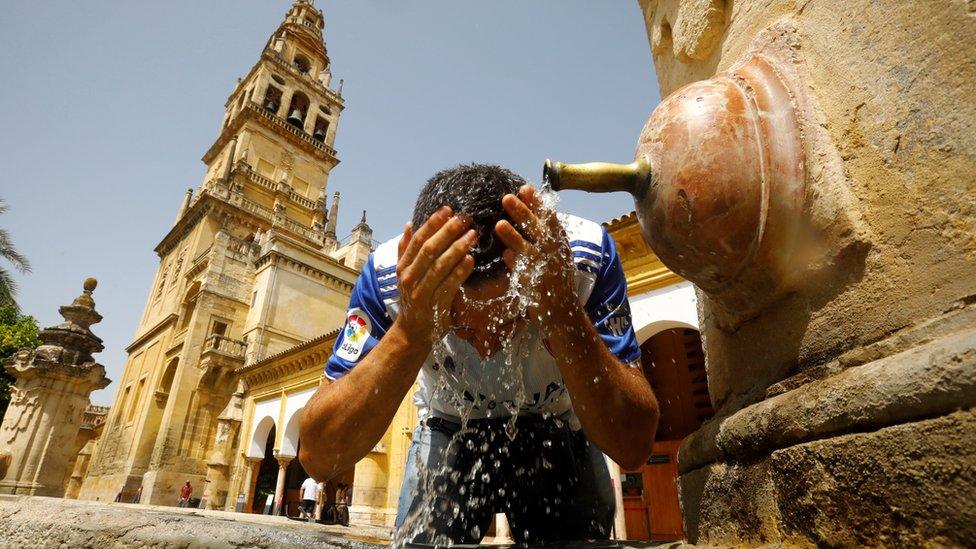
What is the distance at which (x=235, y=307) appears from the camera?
2181cm

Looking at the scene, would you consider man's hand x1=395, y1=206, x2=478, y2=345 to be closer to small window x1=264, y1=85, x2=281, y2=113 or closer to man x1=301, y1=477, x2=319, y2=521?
man x1=301, y1=477, x2=319, y2=521

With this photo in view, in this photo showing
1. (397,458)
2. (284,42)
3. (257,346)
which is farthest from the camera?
→ (284,42)

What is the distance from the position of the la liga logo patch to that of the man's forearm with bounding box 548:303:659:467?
82 cm

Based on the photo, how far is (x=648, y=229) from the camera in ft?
4.20

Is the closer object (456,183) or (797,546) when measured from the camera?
(797,546)

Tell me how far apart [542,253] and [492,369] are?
2.16 ft

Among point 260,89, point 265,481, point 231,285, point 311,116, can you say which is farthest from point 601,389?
point 311,116

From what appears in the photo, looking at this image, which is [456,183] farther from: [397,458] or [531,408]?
[397,458]

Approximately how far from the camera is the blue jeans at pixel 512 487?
1969mm

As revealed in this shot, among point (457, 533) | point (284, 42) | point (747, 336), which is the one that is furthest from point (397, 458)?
point (284, 42)

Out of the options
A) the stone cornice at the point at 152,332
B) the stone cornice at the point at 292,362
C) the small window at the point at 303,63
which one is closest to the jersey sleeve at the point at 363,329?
the stone cornice at the point at 292,362

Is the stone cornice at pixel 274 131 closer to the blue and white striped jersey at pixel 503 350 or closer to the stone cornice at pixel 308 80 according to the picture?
the stone cornice at pixel 308 80

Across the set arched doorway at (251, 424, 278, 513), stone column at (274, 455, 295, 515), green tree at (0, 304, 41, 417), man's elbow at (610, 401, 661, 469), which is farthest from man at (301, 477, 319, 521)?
A: green tree at (0, 304, 41, 417)

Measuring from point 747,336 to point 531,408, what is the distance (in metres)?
0.96
